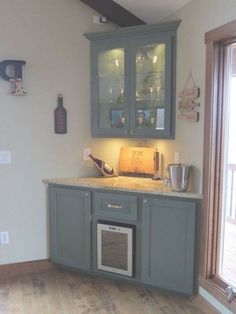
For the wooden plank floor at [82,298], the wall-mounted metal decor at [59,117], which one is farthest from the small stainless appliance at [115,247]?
the wall-mounted metal decor at [59,117]

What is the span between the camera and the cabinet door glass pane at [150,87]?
10.4ft

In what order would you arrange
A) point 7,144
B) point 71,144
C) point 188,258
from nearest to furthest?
point 188,258 < point 7,144 < point 71,144

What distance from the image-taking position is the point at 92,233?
3.22 m

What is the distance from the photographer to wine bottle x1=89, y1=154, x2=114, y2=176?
11.5 ft

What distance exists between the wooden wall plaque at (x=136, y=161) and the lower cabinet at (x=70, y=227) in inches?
24.0

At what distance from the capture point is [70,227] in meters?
3.33

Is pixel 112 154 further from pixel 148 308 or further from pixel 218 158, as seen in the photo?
pixel 148 308

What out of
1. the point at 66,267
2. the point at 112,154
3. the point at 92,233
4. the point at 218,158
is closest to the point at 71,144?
the point at 112,154

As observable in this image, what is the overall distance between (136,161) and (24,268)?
1.57m

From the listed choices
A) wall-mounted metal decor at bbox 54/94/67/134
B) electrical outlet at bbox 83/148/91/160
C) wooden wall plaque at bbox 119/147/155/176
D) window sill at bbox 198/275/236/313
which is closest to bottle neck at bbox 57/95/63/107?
wall-mounted metal decor at bbox 54/94/67/134

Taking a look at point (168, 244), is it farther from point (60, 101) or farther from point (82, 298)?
point (60, 101)

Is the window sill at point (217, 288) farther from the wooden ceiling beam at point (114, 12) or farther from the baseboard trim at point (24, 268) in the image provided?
the wooden ceiling beam at point (114, 12)

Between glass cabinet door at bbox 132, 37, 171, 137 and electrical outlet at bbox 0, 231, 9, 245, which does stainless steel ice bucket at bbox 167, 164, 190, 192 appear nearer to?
glass cabinet door at bbox 132, 37, 171, 137

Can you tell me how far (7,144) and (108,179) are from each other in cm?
104
